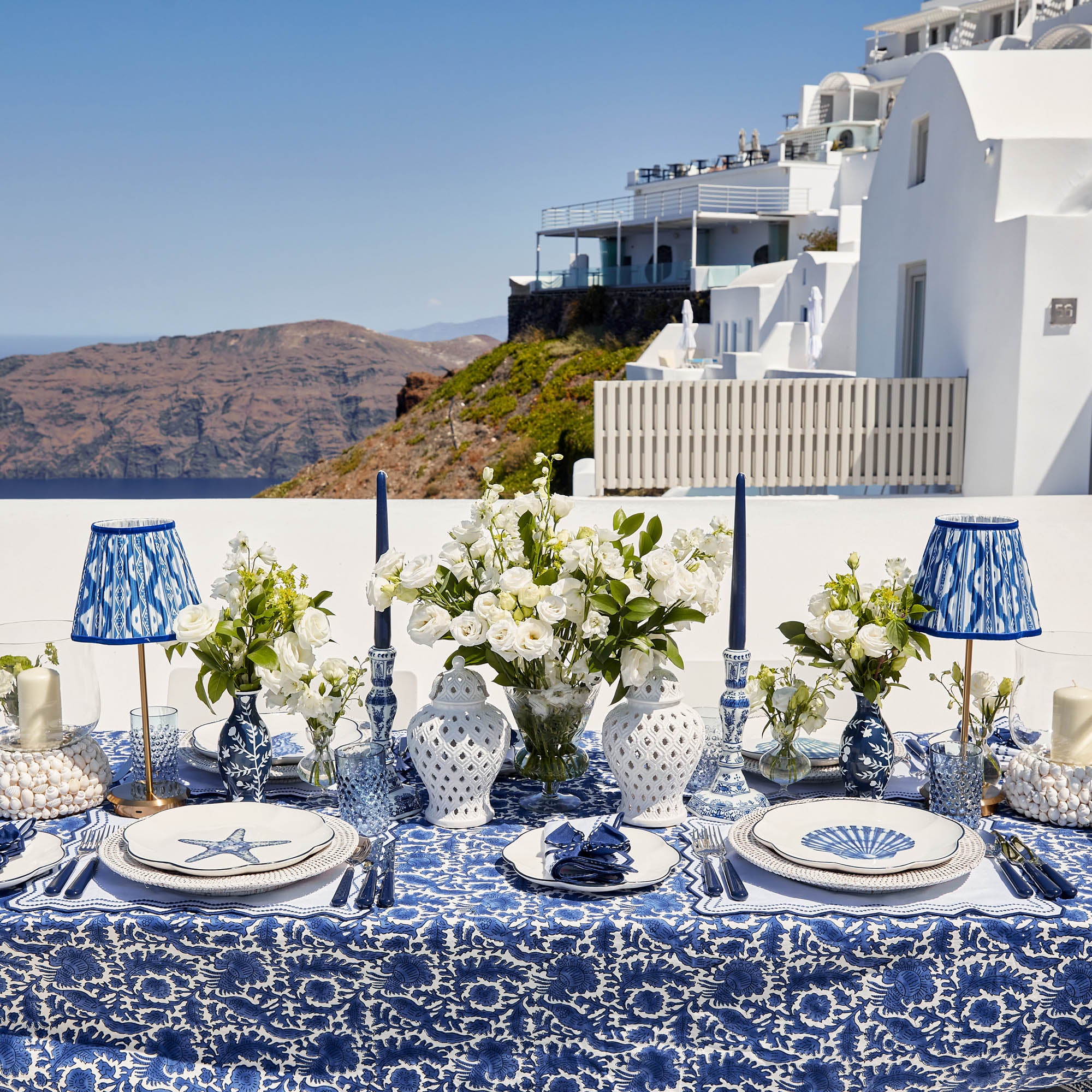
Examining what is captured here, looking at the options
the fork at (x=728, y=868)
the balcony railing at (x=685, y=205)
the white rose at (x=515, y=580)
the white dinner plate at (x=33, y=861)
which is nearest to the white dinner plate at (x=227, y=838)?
the white dinner plate at (x=33, y=861)

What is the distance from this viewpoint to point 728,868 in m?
1.61

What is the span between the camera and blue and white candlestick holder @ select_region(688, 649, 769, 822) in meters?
1.81

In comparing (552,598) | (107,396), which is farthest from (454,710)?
(107,396)

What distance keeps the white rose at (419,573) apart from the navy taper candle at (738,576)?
474mm

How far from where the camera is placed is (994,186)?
22.9 feet

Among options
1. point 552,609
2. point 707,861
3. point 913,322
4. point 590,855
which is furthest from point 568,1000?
point 913,322

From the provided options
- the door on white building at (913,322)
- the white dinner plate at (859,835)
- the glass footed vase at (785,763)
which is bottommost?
the white dinner plate at (859,835)

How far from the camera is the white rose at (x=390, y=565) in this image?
1722mm

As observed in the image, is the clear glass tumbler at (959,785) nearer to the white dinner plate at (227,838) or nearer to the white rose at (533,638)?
the white rose at (533,638)

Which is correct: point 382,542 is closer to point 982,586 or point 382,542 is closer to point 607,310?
point 982,586

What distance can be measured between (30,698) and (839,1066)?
54.5 inches

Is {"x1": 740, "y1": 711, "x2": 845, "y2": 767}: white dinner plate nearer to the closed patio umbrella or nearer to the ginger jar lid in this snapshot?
the ginger jar lid

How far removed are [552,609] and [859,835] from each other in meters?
0.58

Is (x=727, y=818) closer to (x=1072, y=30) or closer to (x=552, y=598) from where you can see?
(x=552, y=598)
